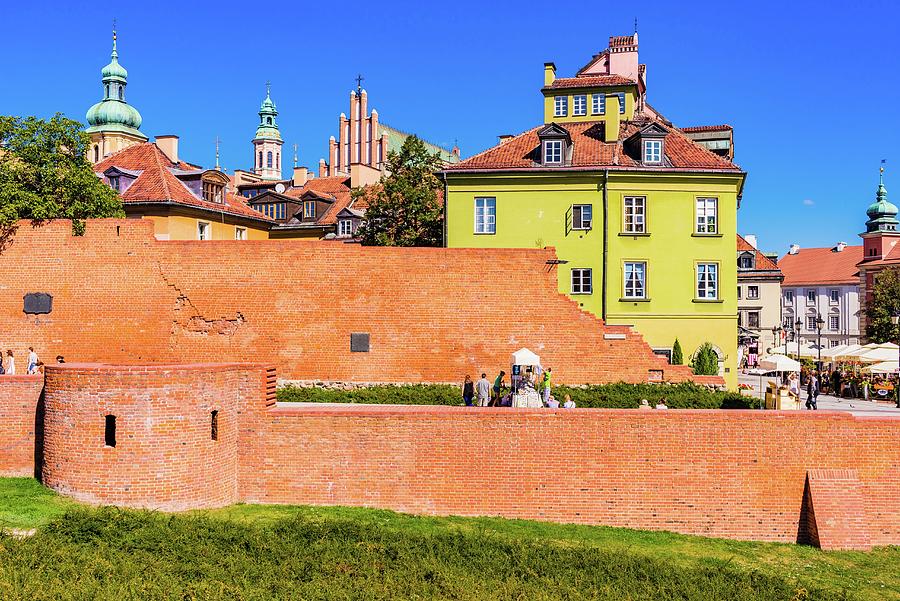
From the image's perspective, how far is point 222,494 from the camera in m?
16.0

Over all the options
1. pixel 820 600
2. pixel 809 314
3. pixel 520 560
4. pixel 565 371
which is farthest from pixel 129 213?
pixel 809 314

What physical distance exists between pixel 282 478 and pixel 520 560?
17.7ft

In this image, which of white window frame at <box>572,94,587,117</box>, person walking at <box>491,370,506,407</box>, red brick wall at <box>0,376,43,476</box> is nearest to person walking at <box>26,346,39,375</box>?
red brick wall at <box>0,376,43,476</box>

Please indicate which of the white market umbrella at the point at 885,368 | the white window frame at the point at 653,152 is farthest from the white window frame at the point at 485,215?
the white market umbrella at the point at 885,368

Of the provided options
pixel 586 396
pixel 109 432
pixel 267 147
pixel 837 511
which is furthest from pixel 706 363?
pixel 267 147

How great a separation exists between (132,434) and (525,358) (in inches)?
398

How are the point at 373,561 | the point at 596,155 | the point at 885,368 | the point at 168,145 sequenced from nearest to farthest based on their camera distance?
the point at 373,561, the point at 596,155, the point at 885,368, the point at 168,145

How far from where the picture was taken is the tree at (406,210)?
34.6 m

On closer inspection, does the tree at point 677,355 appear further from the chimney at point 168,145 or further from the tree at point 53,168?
the chimney at point 168,145

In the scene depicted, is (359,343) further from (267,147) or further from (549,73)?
(267,147)

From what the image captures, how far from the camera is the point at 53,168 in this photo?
27.2 meters

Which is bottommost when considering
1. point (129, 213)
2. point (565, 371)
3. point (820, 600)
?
point (820, 600)

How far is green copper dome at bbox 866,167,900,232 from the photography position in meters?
83.7

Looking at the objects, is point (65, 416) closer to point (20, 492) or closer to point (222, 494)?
point (20, 492)
